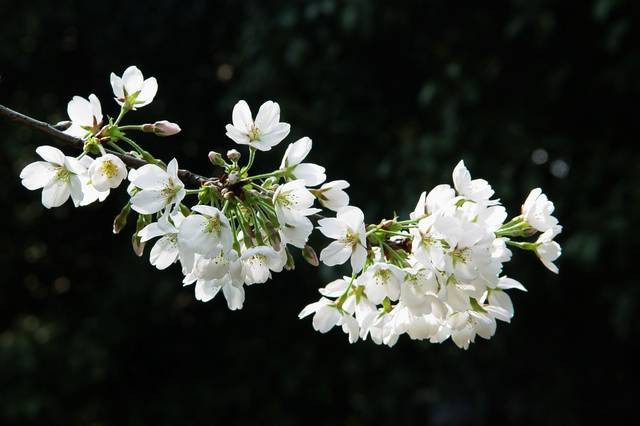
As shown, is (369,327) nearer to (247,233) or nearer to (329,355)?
(247,233)

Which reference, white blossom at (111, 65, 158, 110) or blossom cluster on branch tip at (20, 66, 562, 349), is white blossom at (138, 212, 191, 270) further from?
white blossom at (111, 65, 158, 110)

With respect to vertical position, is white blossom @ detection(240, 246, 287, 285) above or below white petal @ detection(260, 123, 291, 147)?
below

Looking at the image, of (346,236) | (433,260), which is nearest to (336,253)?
(346,236)

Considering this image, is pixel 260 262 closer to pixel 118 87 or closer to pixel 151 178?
pixel 151 178

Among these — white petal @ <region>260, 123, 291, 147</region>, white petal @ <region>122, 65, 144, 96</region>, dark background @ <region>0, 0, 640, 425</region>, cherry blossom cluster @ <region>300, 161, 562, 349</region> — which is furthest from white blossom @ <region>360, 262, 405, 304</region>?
dark background @ <region>0, 0, 640, 425</region>

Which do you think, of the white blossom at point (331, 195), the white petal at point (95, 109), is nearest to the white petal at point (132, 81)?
the white petal at point (95, 109)

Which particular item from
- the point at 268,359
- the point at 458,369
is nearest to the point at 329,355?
the point at 268,359

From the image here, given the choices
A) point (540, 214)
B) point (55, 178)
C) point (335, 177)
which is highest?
point (335, 177)
